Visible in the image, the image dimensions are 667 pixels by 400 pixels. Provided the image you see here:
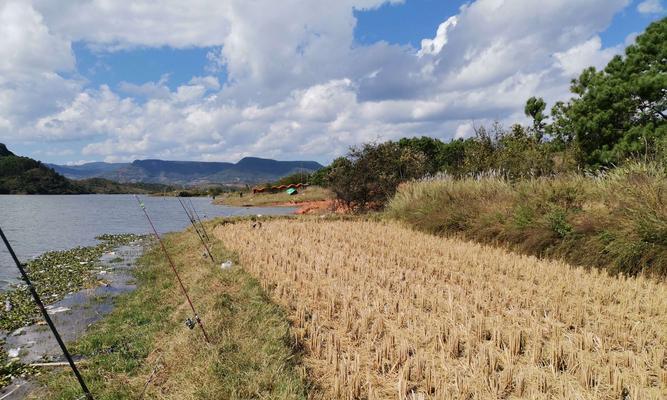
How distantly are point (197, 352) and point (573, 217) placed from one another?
367 inches

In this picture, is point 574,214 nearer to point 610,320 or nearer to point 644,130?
point 610,320

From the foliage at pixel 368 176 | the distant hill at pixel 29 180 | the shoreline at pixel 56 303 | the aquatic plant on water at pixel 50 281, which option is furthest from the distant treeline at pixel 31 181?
the shoreline at pixel 56 303

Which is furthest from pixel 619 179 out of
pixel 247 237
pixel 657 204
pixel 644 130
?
pixel 644 130

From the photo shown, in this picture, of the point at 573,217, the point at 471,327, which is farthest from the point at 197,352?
the point at 573,217

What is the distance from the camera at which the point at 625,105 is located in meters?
29.0

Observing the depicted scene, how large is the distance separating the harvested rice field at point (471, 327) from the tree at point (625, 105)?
24.6 meters

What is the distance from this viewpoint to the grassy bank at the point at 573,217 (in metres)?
8.12

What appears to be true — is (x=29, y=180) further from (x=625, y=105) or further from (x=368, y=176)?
(x=625, y=105)

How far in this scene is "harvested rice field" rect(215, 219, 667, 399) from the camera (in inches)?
165

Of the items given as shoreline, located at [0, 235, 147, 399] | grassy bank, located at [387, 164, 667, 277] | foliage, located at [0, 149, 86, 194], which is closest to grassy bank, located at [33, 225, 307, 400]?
shoreline, located at [0, 235, 147, 399]

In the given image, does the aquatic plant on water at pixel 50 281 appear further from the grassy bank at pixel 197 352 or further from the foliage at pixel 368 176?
the foliage at pixel 368 176

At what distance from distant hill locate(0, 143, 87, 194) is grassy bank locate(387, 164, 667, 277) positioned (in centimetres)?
14839

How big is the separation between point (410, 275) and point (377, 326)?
3249mm

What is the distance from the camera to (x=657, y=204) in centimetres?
830
